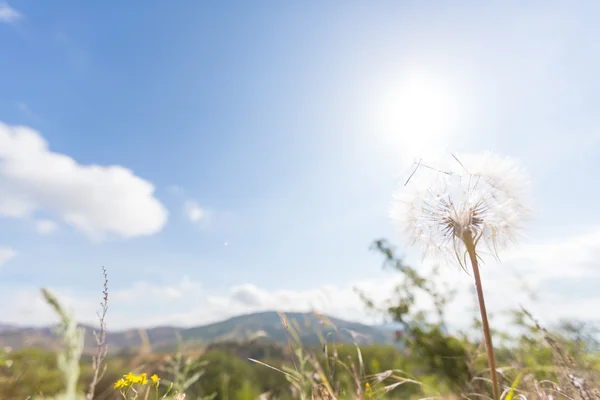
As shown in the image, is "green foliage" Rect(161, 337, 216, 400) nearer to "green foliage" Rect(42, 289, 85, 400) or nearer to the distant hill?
the distant hill

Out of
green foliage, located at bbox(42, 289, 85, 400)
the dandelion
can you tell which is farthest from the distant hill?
the dandelion

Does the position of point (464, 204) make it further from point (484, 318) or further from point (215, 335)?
point (215, 335)

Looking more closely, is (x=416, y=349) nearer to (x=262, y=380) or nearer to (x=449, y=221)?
(x=262, y=380)

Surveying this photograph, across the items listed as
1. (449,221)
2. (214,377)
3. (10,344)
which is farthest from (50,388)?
(449,221)

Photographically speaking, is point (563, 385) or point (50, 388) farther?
point (50, 388)

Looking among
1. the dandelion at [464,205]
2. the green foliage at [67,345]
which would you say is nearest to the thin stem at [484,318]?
the dandelion at [464,205]

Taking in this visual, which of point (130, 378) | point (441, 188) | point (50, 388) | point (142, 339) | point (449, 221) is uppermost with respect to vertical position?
point (441, 188)

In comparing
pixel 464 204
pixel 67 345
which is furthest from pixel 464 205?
pixel 67 345

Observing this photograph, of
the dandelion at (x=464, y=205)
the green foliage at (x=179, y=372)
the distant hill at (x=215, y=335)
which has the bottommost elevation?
the green foliage at (x=179, y=372)

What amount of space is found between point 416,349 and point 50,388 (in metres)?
5.18

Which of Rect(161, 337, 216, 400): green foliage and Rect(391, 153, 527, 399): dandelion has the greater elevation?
Rect(391, 153, 527, 399): dandelion

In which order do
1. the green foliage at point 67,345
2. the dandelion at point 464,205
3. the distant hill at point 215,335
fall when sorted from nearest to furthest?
the green foliage at point 67,345
the distant hill at point 215,335
the dandelion at point 464,205

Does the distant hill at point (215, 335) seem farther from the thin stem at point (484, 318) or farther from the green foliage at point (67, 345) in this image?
the thin stem at point (484, 318)

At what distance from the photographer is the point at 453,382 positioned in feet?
17.4
